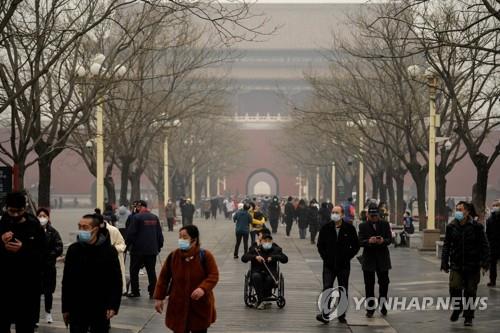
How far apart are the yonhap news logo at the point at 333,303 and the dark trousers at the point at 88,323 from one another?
562cm

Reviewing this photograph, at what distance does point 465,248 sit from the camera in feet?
48.6

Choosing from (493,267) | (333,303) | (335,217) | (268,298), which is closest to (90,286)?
(335,217)

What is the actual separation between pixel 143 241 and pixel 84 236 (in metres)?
8.20

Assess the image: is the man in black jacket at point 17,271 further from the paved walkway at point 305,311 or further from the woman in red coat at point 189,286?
the paved walkway at point 305,311

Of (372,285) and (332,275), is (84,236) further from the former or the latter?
(372,285)

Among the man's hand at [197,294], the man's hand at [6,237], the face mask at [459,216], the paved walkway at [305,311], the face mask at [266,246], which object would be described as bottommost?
the paved walkway at [305,311]

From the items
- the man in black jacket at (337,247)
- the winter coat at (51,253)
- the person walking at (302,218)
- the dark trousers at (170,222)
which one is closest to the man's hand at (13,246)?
the winter coat at (51,253)

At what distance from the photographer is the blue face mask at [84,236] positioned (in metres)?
10.3

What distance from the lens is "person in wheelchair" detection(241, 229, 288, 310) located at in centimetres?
1691

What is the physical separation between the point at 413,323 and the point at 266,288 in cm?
255

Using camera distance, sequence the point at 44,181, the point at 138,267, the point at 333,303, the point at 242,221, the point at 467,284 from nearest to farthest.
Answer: the point at 467,284, the point at 333,303, the point at 138,267, the point at 44,181, the point at 242,221

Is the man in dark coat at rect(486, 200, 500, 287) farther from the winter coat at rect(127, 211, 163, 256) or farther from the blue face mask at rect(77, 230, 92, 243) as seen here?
the blue face mask at rect(77, 230, 92, 243)

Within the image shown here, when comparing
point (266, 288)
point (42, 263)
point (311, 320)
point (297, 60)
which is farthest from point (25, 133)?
point (297, 60)

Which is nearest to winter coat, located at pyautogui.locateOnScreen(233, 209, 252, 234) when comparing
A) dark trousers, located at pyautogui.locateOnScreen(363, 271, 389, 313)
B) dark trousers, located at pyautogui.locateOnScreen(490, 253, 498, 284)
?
dark trousers, located at pyautogui.locateOnScreen(490, 253, 498, 284)
